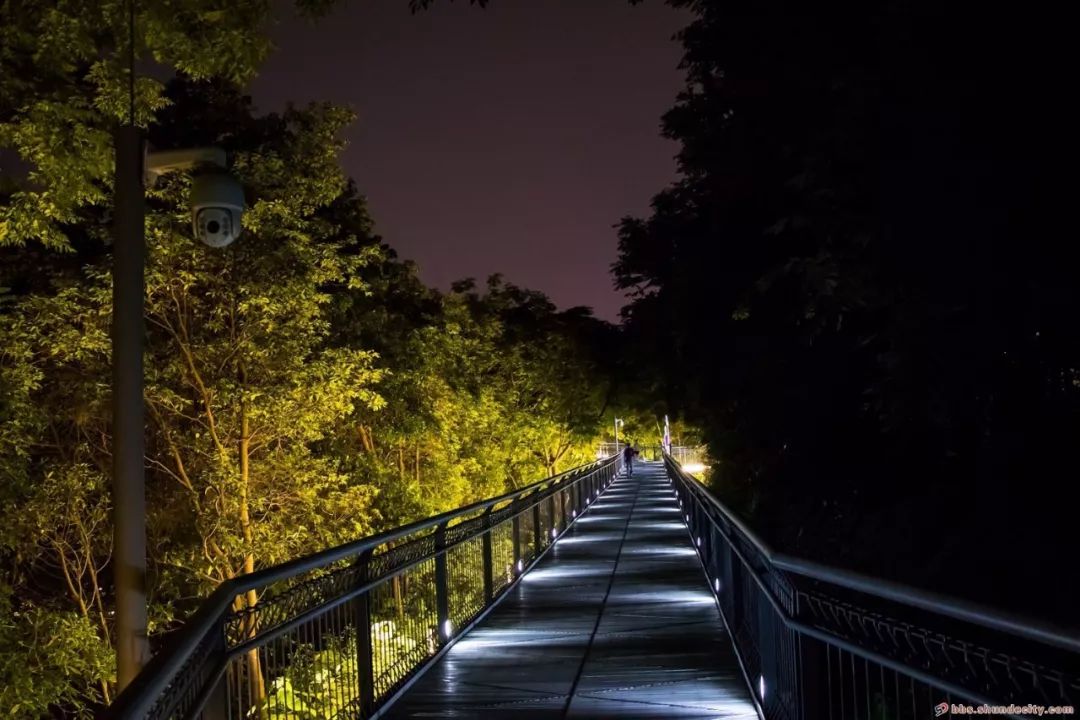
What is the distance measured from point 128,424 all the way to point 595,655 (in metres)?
4.14

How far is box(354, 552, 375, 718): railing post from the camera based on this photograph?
651 centimetres

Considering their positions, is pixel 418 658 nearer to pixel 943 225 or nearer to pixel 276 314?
pixel 943 225

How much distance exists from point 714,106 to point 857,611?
17379 mm

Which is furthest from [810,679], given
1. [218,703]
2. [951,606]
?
[218,703]

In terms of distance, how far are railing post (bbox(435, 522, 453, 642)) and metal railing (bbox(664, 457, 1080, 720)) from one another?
232cm

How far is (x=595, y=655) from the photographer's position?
8422mm

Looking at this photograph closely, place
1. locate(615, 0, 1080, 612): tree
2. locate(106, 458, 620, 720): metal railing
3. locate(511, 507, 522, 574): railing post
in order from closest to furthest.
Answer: locate(106, 458, 620, 720): metal railing
locate(615, 0, 1080, 612): tree
locate(511, 507, 522, 574): railing post

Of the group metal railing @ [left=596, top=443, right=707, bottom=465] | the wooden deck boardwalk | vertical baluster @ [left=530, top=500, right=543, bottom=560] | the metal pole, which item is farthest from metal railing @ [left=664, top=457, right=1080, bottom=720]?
metal railing @ [left=596, top=443, right=707, bottom=465]

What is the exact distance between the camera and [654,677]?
750cm

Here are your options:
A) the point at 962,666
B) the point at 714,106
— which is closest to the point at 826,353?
the point at 714,106

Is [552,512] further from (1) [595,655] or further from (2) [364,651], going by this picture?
(2) [364,651]

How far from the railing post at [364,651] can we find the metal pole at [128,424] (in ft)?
4.18

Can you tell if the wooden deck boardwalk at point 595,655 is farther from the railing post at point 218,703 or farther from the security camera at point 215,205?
the security camera at point 215,205

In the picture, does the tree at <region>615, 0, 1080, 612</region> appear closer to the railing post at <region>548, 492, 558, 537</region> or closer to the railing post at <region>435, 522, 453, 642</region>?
the railing post at <region>548, 492, 558, 537</region>
